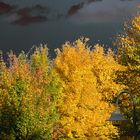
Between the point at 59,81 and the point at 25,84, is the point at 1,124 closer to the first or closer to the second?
the point at 25,84

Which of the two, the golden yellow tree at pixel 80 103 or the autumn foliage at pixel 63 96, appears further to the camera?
the golden yellow tree at pixel 80 103

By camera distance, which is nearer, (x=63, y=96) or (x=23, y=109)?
(x=23, y=109)

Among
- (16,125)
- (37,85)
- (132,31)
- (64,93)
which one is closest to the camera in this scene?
(16,125)

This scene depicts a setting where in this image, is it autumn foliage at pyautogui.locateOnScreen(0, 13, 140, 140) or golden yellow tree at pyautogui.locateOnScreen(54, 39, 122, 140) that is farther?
golden yellow tree at pyautogui.locateOnScreen(54, 39, 122, 140)

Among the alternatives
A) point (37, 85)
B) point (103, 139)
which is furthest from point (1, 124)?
point (103, 139)

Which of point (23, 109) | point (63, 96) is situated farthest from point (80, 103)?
point (23, 109)

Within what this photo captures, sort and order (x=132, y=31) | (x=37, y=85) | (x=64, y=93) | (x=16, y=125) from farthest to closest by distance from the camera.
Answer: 1. (x=132, y=31)
2. (x=64, y=93)
3. (x=37, y=85)
4. (x=16, y=125)

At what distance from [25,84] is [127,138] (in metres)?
14.9

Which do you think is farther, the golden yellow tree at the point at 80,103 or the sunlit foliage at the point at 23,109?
the golden yellow tree at the point at 80,103

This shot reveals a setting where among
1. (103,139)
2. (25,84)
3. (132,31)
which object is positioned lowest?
(103,139)

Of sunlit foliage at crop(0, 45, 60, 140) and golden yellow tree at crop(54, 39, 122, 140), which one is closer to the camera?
sunlit foliage at crop(0, 45, 60, 140)

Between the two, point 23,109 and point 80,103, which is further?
point 80,103

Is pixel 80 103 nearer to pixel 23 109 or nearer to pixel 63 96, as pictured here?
pixel 63 96

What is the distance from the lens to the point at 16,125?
39.2 metres
